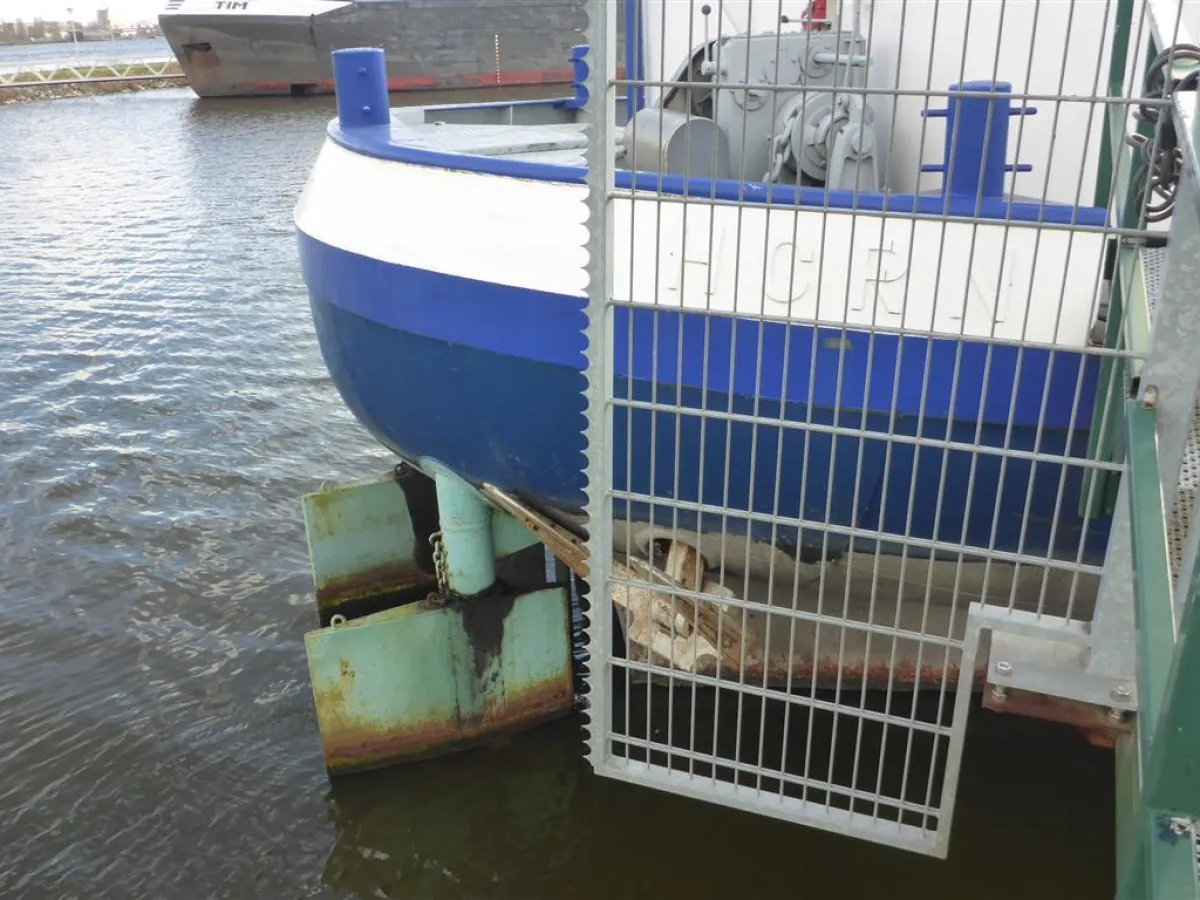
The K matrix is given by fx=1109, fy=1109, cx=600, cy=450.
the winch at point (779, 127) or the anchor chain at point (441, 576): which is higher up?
the winch at point (779, 127)

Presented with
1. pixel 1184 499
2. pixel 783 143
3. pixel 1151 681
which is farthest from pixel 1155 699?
pixel 783 143

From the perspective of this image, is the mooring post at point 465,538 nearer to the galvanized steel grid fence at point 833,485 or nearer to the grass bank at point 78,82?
the galvanized steel grid fence at point 833,485

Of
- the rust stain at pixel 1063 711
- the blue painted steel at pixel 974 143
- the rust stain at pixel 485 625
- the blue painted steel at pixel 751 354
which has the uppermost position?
the blue painted steel at pixel 974 143

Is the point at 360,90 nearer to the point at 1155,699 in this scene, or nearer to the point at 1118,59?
the point at 1118,59

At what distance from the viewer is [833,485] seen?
11.4ft

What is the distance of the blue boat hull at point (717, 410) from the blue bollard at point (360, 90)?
2.27 ft

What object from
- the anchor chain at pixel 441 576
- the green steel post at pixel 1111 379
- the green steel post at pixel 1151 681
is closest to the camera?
the green steel post at pixel 1151 681

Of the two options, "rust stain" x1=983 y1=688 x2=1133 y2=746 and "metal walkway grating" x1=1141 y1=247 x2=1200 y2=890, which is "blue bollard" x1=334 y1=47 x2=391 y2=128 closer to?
"metal walkway grating" x1=1141 y1=247 x2=1200 y2=890

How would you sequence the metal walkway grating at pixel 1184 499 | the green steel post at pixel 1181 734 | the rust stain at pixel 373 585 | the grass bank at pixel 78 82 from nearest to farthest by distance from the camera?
the green steel post at pixel 1181 734
the metal walkway grating at pixel 1184 499
the rust stain at pixel 373 585
the grass bank at pixel 78 82

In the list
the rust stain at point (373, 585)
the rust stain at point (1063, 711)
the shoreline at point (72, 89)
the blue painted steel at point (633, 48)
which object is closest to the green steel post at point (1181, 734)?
the rust stain at point (1063, 711)

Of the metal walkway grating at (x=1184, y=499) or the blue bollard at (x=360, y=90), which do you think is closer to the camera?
the metal walkway grating at (x=1184, y=499)

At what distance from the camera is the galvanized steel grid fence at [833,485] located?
2586 mm

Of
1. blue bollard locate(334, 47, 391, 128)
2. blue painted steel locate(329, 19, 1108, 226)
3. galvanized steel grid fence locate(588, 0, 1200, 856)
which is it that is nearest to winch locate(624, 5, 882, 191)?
galvanized steel grid fence locate(588, 0, 1200, 856)

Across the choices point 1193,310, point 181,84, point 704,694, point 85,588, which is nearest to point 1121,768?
point 1193,310
